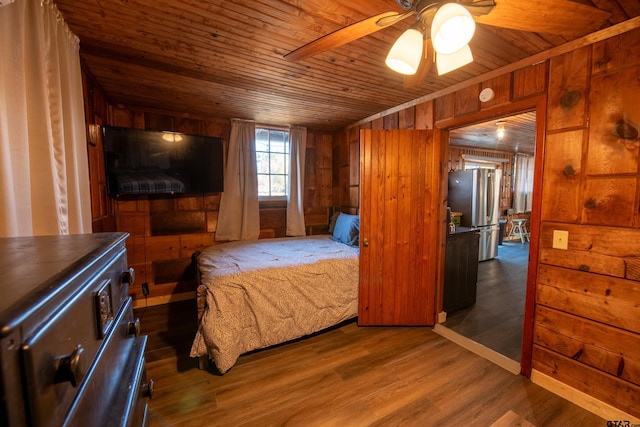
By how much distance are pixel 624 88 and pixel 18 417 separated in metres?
2.66

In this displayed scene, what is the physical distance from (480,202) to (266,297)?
4.43m

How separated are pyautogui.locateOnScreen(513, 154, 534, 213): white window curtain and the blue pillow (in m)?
5.66

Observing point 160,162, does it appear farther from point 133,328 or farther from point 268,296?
point 133,328

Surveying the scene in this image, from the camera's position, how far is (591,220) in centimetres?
170

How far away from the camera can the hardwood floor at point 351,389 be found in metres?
1.66

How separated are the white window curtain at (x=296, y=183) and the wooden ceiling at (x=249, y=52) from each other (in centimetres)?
86

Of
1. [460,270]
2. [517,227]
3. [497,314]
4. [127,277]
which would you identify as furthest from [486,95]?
[517,227]

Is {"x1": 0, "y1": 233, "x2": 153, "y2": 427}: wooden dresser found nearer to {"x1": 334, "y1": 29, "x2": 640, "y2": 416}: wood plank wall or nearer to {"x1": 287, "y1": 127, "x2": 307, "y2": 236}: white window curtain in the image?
{"x1": 334, "y1": 29, "x2": 640, "y2": 416}: wood plank wall

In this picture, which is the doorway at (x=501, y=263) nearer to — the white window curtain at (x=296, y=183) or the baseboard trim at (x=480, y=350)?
the baseboard trim at (x=480, y=350)

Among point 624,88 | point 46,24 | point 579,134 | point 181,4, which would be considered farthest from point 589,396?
point 46,24

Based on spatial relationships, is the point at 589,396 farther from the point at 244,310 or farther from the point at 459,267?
the point at 244,310

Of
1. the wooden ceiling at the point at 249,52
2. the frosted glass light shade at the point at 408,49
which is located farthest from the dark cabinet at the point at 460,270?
the frosted glass light shade at the point at 408,49

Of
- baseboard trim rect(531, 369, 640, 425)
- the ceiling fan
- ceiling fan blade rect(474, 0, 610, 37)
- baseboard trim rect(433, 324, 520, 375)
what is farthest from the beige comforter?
ceiling fan blade rect(474, 0, 610, 37)

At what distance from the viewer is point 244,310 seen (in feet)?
7.23
